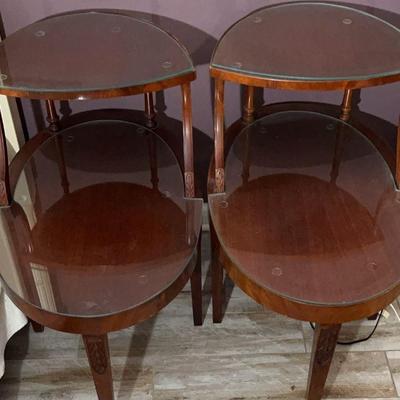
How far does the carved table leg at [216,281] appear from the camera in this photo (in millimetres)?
1103

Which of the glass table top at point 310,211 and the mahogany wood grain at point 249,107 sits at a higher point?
the mahogany wood grain at point 249,107

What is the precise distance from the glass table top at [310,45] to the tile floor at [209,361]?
0.66m

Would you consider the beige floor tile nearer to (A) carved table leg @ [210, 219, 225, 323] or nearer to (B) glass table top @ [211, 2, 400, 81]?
(A) carved table leg @ [210, 219, 225, 323]

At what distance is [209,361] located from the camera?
49.9 inches

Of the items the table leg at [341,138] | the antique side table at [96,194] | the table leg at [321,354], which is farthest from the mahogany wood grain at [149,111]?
the table leg at [321,354]

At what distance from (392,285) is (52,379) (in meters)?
0.76

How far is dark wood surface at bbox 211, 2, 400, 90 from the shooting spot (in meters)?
0.88

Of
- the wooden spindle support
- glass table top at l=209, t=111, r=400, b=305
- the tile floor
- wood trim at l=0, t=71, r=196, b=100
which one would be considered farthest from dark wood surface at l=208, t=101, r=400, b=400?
the wooden spindle support

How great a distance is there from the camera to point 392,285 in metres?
0.93

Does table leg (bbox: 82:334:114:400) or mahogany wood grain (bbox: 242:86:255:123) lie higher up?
mahogany wood grain (bbox: 242:86:255:123)

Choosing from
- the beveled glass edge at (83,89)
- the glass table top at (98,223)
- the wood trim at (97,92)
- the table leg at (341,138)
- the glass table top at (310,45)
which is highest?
the glass table top at (310,45)

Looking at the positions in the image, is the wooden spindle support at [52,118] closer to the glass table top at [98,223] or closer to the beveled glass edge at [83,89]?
the glass table top at [98,223]

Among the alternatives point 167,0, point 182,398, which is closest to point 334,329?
point 182,398

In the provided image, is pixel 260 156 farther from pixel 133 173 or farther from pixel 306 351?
pixel 306 351
